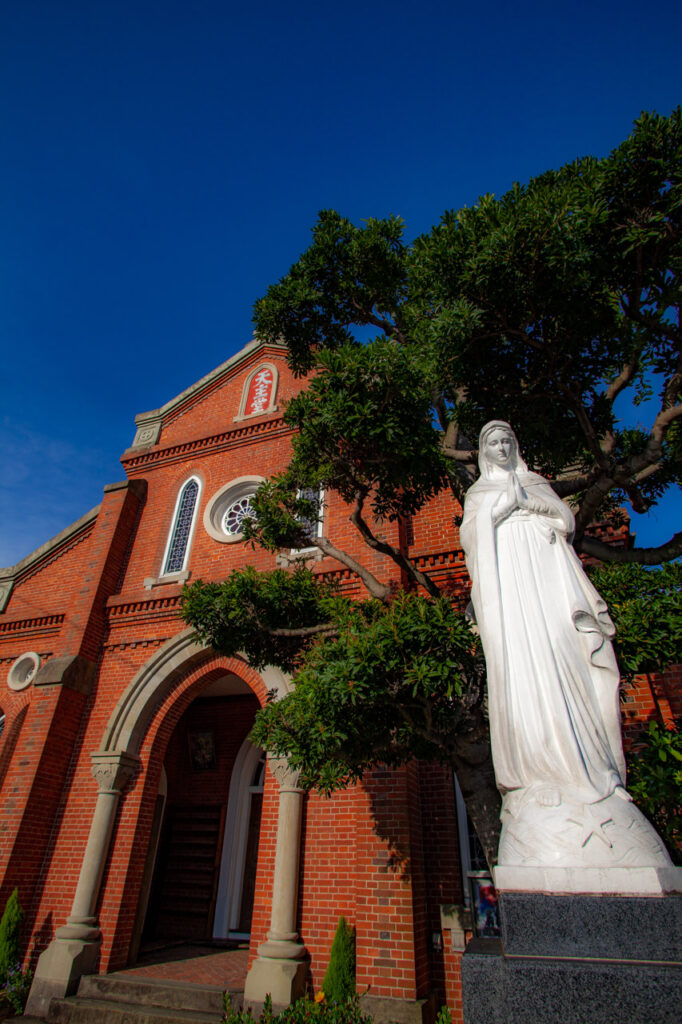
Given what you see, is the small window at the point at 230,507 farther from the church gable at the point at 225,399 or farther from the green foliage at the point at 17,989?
the green foliage at the point at 17,989

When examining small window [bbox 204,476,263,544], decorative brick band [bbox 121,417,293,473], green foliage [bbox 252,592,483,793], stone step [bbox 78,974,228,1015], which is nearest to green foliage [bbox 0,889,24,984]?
stone step [bbox 78,974,228,1015]

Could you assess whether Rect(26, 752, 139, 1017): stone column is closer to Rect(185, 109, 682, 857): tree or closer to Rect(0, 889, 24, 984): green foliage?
Rect(0, 889, 24, 984): green foliage

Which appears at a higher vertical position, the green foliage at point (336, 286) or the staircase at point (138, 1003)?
the green foliage at point (336, 286)

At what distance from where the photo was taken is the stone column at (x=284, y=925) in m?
6.15

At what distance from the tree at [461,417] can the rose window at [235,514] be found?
3697mm

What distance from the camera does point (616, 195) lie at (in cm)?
505

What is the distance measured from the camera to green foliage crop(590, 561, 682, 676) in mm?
4211

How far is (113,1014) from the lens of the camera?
21.0ft

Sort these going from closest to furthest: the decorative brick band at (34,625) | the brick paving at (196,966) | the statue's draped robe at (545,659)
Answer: the statue's draped robe at (545,659) < the brick paving at (196,966) < the decorative brick band at (34,625)

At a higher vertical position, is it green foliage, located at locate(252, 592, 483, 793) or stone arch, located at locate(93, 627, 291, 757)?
stone arch, located at locate(93, 627, 291, 757)

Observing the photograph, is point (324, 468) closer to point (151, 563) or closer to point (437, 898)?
point (437, 898)

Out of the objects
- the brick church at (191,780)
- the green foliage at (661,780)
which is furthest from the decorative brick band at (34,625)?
the green foliage at (661,780)

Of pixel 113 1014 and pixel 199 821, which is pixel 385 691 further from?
pixel 199 821

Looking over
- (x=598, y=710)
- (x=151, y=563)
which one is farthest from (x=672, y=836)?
(x=151, y=563)
